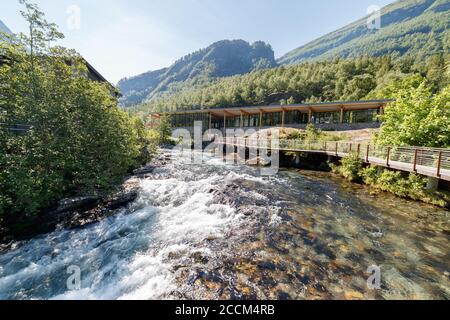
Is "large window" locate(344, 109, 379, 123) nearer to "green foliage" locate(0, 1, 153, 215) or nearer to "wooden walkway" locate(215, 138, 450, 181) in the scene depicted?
"wooden walkway" locate(215, 138, 450, 181)

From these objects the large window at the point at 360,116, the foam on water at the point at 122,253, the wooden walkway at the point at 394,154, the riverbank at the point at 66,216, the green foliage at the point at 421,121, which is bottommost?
the foam on water at the point at 122,253

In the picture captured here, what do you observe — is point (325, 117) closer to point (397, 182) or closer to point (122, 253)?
point (397, 182)

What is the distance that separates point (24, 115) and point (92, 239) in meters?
4.22

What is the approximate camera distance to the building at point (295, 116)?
2872 centimetres

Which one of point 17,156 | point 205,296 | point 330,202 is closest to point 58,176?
point 17,156

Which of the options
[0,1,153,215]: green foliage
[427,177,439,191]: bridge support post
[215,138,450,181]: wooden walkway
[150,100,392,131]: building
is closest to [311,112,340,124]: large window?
[150,100,392,131]: building

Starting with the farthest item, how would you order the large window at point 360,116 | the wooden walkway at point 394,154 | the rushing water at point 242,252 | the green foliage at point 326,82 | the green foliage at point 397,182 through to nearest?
the green foliage at point 326,82, the large window at point 360,116, the green foliage at point 397,182, the wooden walkway at point 394,154, the rushing water at point 242,252

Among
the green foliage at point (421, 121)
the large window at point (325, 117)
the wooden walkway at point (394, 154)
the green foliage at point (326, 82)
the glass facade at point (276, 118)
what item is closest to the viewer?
the wooden walkway at point (394, 154)

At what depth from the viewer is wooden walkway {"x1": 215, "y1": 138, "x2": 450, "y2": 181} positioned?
8312 mm

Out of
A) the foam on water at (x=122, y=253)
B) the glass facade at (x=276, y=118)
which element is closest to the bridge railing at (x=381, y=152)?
the foam on water at (x=122, y=253)

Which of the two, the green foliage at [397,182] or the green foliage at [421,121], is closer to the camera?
the green foliage at [397,182]

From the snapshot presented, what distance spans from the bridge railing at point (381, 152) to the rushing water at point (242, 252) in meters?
1.90

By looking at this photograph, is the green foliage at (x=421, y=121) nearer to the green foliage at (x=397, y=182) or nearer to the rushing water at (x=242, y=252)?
the green foliage at (x=397, y=182)

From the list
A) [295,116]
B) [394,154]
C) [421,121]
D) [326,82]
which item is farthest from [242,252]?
[326,82]
